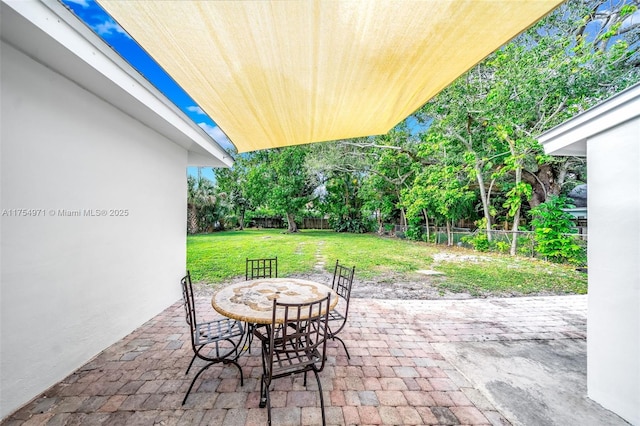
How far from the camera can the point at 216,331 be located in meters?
2.44

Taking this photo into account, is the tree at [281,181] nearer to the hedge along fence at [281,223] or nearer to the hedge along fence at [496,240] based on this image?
the hedge along fence at [281,223]

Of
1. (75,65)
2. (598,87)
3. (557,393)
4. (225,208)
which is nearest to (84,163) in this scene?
(75,65)

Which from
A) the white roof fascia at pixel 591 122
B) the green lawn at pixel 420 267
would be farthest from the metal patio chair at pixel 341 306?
the green lawn at pixel 420 267

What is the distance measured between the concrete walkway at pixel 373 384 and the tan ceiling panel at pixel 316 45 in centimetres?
268

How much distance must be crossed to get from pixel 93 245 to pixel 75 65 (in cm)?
175

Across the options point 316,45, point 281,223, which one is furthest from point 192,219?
point 316,45

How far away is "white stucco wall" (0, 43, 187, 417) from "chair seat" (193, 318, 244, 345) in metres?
1.22

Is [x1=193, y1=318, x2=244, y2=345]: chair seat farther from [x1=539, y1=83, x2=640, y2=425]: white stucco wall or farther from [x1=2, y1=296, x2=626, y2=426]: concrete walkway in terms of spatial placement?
[x1=539, y1=83, x2=640, y2=425]: white stucco wall

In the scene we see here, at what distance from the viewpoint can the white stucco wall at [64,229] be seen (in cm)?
194

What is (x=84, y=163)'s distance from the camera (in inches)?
103

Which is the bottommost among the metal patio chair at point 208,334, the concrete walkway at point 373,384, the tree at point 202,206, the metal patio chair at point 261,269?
the concrete walkway at point 373,384

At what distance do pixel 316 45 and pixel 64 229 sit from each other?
2817 millimetres

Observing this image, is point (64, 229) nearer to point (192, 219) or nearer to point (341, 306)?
point (341, 306)

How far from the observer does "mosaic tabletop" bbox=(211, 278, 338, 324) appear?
2135 mm
